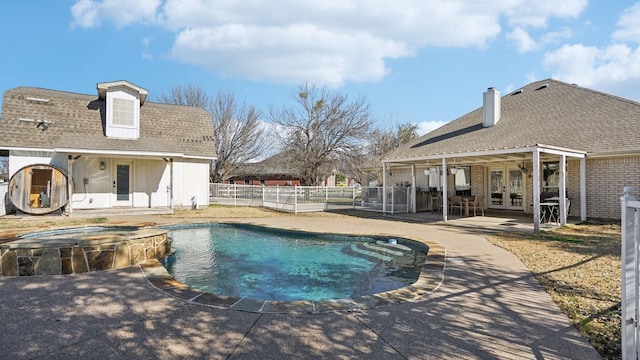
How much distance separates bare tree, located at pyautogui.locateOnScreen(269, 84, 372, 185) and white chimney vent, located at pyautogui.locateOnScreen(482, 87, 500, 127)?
891cm

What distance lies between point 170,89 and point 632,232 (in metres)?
31.8

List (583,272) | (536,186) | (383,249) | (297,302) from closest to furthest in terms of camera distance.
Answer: (297,302) < (583,272) < (383,249) < (536,186)

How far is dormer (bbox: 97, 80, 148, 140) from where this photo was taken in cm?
→ 1473

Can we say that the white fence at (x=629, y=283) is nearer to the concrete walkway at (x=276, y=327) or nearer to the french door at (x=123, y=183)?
the concrete walkway at (x=276, y=327)

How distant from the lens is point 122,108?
15047mm

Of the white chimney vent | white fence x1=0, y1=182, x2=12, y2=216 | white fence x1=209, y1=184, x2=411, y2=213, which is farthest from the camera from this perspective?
white fence x1=209, y1=184, x2=411, y2=213

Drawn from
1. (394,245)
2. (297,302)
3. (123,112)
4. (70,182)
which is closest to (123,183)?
(70,182)

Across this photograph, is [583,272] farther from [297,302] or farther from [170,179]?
[170,179]

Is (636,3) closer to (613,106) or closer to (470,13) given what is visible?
(470,13)

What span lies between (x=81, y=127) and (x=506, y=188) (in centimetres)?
1912

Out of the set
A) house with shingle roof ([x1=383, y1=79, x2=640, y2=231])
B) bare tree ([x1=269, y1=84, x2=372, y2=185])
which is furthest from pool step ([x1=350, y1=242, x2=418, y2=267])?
bare tree ([x1=269, y1=84, x2=372, y2=185])

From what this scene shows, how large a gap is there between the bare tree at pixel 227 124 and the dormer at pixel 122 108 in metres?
12.5

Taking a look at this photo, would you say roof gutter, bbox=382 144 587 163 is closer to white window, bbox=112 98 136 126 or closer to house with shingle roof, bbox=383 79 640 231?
house with shingle roof, bbox=383 79 640 231

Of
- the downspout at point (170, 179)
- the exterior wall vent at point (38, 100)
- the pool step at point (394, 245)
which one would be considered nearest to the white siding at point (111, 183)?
the downspout at point (170, 179)
